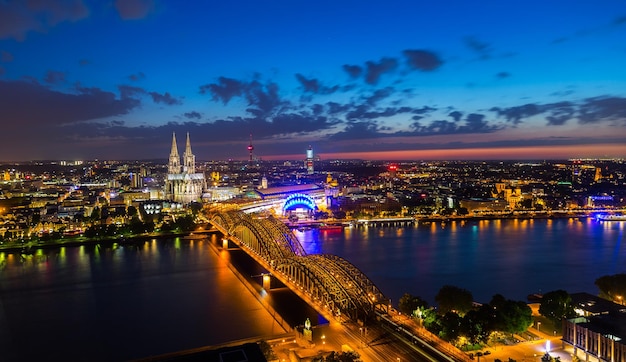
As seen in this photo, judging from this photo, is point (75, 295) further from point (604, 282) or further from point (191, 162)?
point (191, 162)

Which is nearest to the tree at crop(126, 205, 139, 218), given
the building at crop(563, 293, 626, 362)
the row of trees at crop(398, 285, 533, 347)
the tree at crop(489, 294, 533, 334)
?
the row of trees at crop(398, 285, 533, 347)

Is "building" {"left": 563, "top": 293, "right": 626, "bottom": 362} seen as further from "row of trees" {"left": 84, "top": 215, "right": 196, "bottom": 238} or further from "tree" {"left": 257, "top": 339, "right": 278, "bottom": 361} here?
"row of trees" {"left": 84, "top": 215, "right": 196, "bottom": 238}

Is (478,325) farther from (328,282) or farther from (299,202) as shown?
(299,202)

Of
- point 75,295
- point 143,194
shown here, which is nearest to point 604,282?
point 75,295

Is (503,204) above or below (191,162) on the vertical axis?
below

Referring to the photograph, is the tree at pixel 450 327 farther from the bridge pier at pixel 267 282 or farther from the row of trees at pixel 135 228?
the row of trees at pixel 135 228

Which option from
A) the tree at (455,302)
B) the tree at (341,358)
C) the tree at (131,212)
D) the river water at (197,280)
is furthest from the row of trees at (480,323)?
the tree at (131,212)

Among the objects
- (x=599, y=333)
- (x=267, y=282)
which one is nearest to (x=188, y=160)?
(x=267, y=282)
